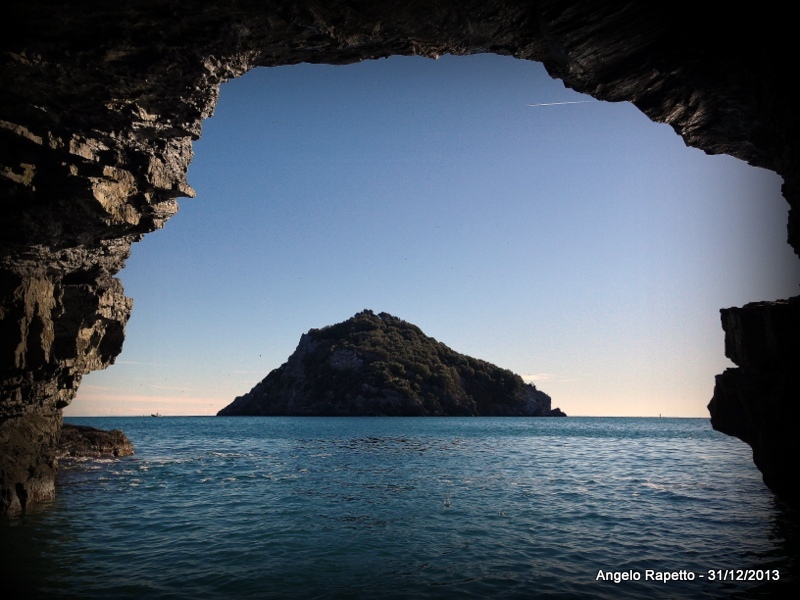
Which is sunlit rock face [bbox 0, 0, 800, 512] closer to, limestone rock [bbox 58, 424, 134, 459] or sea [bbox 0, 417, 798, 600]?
sea [bbox 0, 417, 798, 600]

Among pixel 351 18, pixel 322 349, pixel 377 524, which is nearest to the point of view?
pixel 351 18

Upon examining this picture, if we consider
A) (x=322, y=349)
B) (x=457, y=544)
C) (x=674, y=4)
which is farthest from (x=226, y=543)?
(x=322, y=349)

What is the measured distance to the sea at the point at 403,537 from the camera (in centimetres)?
963

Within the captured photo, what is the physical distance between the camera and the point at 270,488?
2141 centimetres

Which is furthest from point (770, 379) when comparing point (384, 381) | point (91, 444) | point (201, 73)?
point (384, 381)

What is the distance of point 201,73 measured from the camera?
8672mm

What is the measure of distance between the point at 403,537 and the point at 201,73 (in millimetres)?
12582

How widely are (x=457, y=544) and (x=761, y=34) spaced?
45.0 ft

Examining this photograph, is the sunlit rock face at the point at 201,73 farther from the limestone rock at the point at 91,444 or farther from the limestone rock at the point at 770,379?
the limestone rock at the point at 91,444

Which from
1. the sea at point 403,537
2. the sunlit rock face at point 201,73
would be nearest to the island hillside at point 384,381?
the sea at point 403,537

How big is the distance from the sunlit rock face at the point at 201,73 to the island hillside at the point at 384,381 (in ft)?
382

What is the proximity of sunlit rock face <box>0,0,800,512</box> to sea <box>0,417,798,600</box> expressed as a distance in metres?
5.24

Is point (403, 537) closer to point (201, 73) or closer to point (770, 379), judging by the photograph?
point (770, 379)

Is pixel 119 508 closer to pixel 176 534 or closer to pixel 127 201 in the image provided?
pixel 176 534
